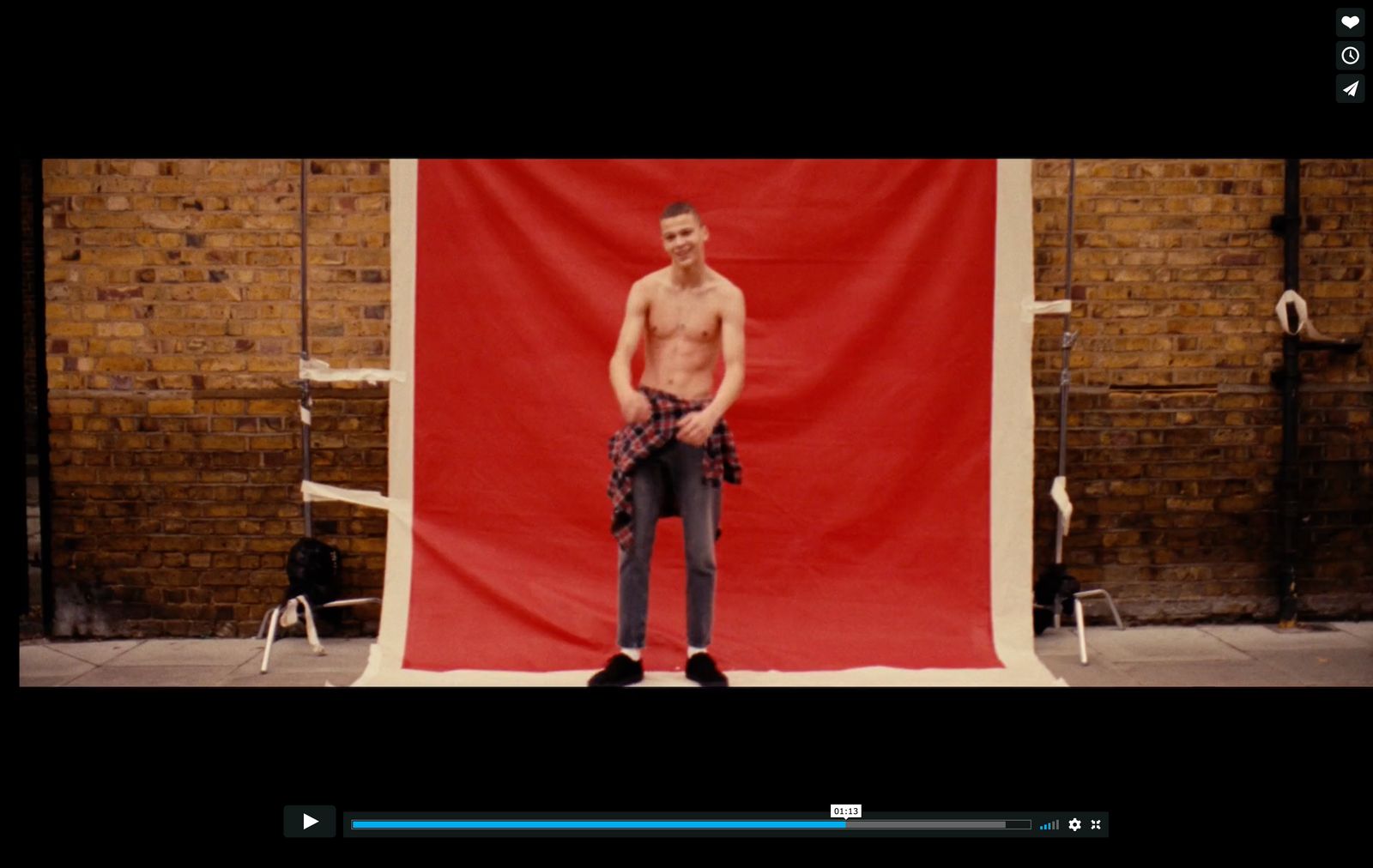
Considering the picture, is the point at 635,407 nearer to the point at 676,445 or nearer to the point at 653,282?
the point at 676,445

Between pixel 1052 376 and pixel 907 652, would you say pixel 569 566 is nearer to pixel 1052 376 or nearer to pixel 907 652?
pixel 907 652

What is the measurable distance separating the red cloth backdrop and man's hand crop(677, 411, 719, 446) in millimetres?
688

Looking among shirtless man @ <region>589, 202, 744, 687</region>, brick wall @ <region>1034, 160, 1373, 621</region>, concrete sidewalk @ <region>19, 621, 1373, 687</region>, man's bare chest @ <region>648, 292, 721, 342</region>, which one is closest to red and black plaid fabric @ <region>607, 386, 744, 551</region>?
shirtless man @ <region>589, 202, 744, 687</region>

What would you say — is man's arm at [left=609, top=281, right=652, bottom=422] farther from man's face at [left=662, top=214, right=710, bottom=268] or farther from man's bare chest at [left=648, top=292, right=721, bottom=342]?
man's face at [left=662, top=214, right=710, bottom=268]

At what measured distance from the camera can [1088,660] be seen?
15.0 feet

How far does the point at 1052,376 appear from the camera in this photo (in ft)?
16.3

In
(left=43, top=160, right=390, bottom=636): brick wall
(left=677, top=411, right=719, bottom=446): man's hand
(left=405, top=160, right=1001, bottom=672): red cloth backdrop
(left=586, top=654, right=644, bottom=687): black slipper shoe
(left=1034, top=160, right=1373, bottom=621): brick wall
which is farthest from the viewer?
(left=1034, top=160, right=1373, bottom=621): brick wall

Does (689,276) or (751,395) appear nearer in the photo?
(689,276)

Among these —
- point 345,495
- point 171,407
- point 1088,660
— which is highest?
point 171,407

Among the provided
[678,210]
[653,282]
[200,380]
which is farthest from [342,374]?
[678,210]

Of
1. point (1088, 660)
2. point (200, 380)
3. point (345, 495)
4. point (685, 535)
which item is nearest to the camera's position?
point (685, 535)

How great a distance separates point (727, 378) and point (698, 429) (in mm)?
253

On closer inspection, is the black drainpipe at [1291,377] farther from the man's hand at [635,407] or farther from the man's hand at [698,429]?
the man's hand at [635,407]

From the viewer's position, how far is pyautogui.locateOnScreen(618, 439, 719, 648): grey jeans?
13.5 ft
